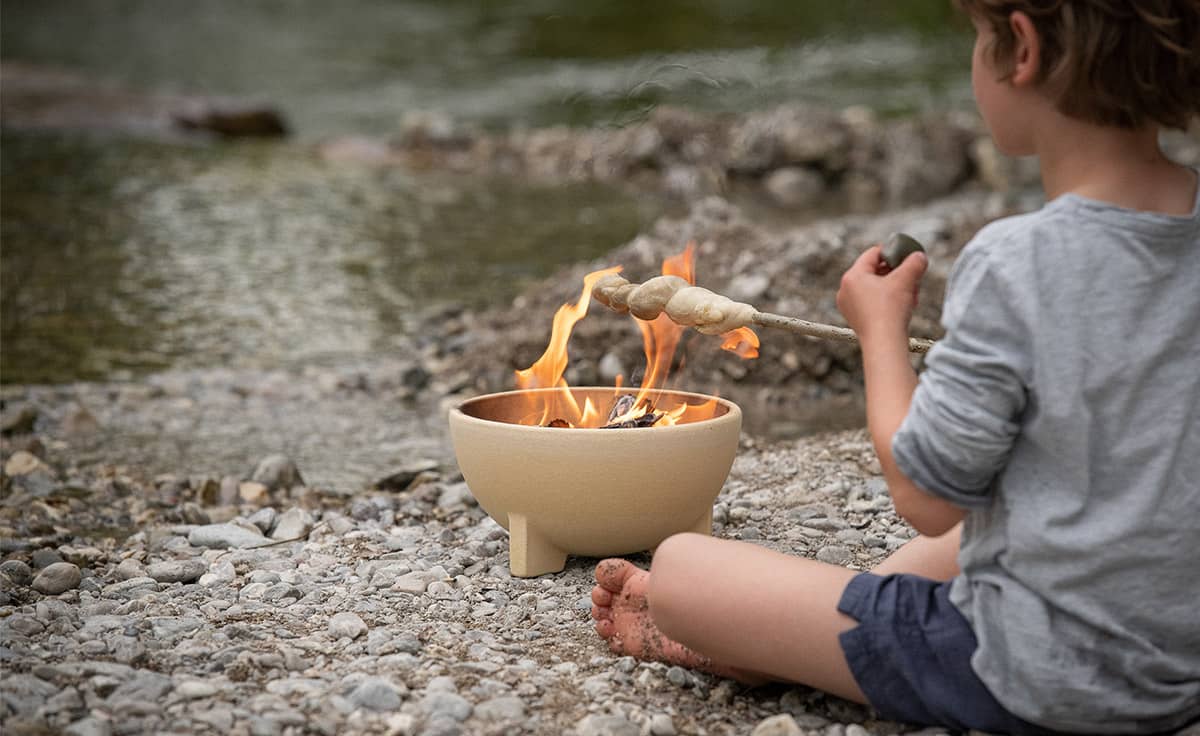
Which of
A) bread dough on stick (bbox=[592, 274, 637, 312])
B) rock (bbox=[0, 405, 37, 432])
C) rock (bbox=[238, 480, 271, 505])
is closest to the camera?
bread dough on stick (bbox=[592, 274, 637, 312])

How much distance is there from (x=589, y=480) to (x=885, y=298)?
87 centimetres

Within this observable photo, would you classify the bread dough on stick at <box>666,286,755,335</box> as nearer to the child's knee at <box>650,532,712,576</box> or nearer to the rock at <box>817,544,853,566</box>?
the child's knee at <box>650,532,712,576</box>

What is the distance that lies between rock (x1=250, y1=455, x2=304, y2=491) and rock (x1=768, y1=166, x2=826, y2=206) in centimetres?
825

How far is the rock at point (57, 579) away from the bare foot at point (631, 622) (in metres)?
1.26

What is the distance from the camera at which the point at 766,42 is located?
21.5 metres

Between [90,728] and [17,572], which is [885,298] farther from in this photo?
[17,572]

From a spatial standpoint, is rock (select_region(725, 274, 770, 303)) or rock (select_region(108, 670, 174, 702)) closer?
rock (select_region(108, 670, 174, 702))

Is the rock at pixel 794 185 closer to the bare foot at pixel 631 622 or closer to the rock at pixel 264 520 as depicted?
the rock at pixel 264 520

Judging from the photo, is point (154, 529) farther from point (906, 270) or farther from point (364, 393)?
point (906, 270)

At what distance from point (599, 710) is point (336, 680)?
479 millimetres

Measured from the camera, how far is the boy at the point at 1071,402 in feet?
5.57

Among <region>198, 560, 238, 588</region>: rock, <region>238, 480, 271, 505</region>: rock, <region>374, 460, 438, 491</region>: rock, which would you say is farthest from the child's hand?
<region>238, 480, 271, 505</region>: rock

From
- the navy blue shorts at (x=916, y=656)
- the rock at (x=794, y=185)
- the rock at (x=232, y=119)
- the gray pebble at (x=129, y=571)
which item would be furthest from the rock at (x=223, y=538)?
the rock at (x=232, y=119)

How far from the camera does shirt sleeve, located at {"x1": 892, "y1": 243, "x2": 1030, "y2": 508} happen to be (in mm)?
1703
